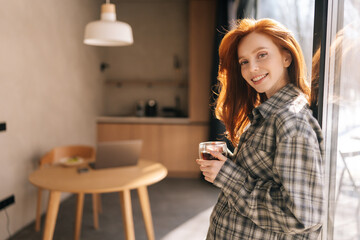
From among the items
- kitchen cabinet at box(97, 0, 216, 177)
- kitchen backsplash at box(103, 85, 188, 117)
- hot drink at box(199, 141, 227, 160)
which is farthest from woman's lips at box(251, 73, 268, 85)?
kitchen backsplash at box(103, 85, 188, 117)

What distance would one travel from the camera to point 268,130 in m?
0.94

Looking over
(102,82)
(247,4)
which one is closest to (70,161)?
(247,4)

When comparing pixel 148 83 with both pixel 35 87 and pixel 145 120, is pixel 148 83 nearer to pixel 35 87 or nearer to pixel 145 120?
pixel 145 120

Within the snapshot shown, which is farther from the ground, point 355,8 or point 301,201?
point 355,8

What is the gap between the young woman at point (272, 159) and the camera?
84 cm

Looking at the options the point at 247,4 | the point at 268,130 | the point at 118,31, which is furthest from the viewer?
the point at 247,4

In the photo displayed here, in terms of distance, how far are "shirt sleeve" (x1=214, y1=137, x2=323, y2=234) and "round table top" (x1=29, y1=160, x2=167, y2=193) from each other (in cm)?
125

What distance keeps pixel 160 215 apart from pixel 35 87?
74.1 inches

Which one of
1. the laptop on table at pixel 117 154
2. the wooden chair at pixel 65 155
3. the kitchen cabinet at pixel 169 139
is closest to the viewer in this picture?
the laptop on table at pixel 117 154

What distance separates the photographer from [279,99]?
0.99 metres

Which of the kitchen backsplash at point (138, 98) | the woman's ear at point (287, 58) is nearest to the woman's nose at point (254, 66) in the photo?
the woman's ear at point (287, 58)

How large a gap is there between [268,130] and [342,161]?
36 centimetres

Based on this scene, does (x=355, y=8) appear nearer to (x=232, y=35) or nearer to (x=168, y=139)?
(x=232, y=35)

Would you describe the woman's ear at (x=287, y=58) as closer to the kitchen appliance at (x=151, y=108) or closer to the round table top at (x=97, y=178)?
the round table top at (x=97, y=178)
